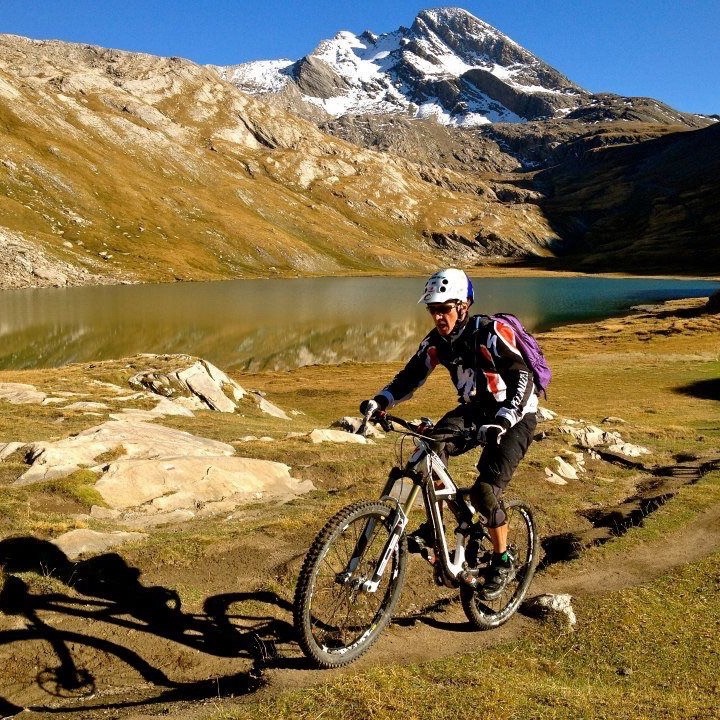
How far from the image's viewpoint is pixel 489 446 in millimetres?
7918

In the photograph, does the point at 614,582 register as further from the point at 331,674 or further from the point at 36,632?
the point at 36,632

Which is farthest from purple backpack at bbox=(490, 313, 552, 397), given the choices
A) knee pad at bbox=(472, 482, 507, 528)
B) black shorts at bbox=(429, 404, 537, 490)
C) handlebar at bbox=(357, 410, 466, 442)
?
knee pad at bbox=(472, 482, 507, 528)

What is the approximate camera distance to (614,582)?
9.94 m

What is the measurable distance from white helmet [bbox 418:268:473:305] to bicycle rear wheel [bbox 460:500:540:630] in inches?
147

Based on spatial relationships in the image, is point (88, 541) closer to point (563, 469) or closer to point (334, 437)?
point (334, 437)

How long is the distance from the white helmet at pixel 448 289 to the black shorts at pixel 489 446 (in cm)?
155

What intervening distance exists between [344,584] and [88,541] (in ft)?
18.0

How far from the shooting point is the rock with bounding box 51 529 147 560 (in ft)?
31.3

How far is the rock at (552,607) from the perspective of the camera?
8531 mm

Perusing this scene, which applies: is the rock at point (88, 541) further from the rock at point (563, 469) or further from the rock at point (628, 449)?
the rock at point (628, 449)

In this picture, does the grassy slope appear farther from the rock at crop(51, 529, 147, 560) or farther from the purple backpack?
the purple backpack

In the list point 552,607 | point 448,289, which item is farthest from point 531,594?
point 448,289

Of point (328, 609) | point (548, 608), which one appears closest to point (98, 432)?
point (328, 609)

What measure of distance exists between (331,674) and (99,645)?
3.15 m
